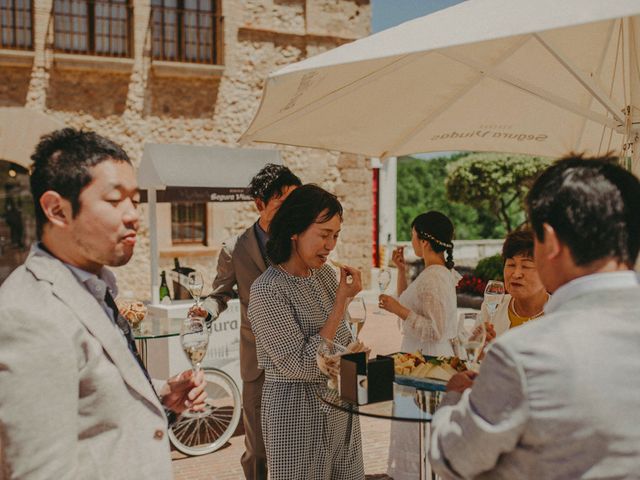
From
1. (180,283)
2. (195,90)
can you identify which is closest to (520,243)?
(180,283)

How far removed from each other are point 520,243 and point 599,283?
207 cm

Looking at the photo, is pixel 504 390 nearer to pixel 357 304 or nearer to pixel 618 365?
pixel 618 365

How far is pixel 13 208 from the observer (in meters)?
16.7

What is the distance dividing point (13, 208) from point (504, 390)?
695 inches

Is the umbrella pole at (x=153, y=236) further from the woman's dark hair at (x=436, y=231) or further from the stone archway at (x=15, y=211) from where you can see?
the stone archway at (x=15, y=211)

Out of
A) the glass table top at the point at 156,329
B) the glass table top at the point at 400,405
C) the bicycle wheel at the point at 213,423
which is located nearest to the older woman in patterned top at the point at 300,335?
the glass table top at the point at 400,405

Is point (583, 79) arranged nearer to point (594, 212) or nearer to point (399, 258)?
point (399, 258)

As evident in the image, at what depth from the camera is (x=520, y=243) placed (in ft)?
11.2

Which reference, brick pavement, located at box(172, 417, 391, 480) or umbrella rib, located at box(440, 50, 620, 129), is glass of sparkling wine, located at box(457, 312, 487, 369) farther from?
brick pavement, located at box(172, 417, 391, 480)

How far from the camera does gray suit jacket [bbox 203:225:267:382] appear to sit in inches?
152

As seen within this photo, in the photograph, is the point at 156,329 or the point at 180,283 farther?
the point at 180,283

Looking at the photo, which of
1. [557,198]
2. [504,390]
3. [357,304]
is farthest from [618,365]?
[357,304]

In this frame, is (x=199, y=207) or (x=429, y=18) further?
(x=199, y=207)

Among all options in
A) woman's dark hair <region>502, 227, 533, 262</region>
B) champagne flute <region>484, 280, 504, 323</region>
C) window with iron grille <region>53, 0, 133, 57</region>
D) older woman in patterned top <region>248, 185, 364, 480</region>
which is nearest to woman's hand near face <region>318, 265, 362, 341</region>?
older woman in patterned top <region>248, 185, 364, 480</region>
